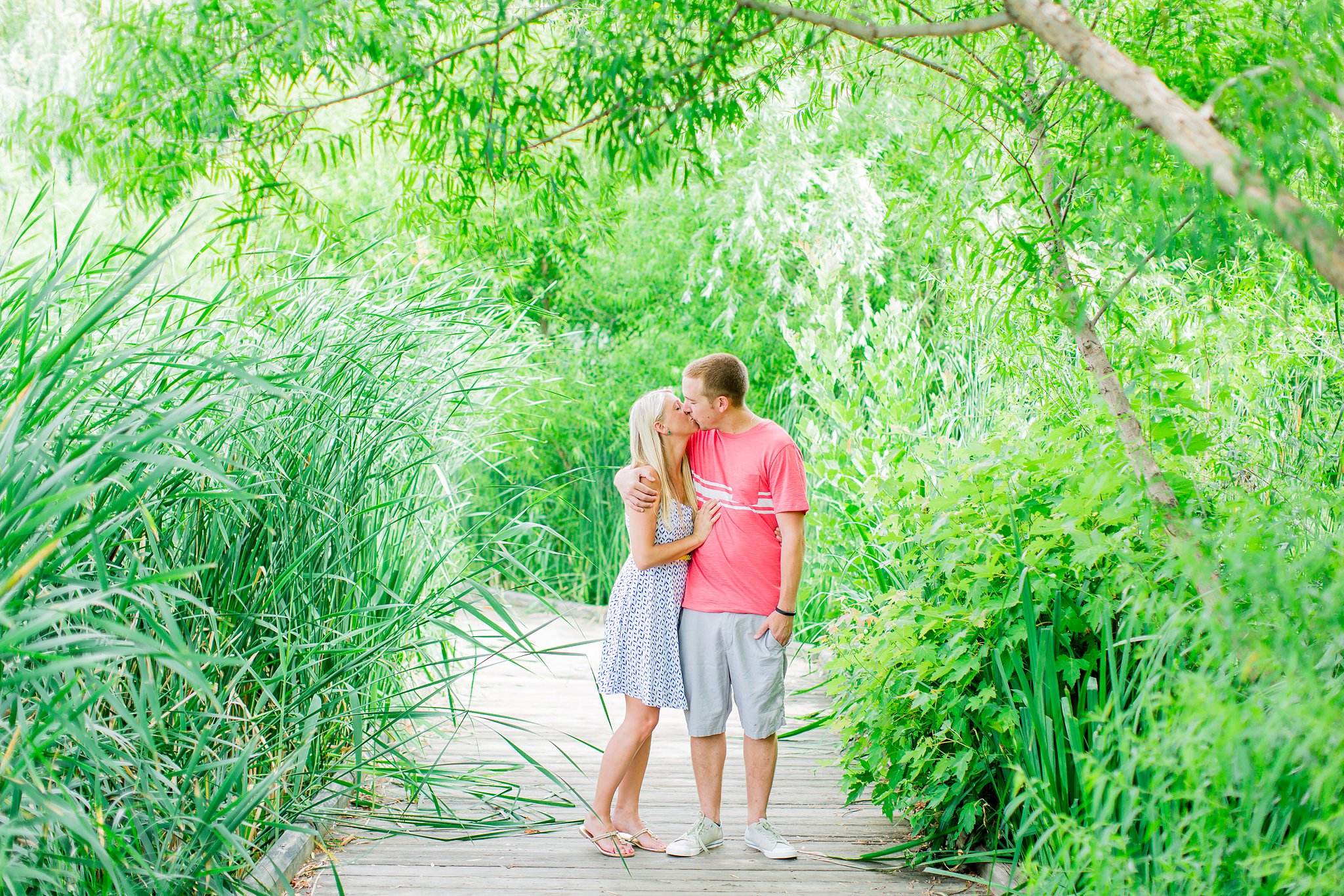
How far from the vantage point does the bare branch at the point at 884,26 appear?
2092 millimetres

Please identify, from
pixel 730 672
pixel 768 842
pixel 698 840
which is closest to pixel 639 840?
pixel 698 840

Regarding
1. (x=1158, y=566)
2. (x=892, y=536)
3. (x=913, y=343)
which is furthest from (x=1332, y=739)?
(x=913, y=343)

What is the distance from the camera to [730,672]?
3295 millimetres

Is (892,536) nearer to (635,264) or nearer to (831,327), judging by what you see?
(831,327)

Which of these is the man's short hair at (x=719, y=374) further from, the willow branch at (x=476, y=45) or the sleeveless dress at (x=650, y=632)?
the willow branch at (x=476, y=45)

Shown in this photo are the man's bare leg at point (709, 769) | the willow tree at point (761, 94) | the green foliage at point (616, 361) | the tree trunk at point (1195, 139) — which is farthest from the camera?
the green foliage at point (616, 361)

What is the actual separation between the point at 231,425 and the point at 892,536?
193 cm

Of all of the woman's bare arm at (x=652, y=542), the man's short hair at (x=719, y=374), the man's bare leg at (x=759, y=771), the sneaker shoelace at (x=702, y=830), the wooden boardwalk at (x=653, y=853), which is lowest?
the wooden boardwalk at (x=653, y=853)

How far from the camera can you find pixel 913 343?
4.68m

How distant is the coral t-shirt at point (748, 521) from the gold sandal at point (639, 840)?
2.41ft

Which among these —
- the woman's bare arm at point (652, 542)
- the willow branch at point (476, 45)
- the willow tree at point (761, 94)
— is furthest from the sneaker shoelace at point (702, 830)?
the willow branch at point (476, 45)

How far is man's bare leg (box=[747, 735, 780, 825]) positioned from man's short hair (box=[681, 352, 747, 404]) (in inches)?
42.8

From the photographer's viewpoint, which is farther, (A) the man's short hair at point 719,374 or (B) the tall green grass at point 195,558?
(A) the man's short hair at point 719,374

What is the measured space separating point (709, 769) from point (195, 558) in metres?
→ 1.65
